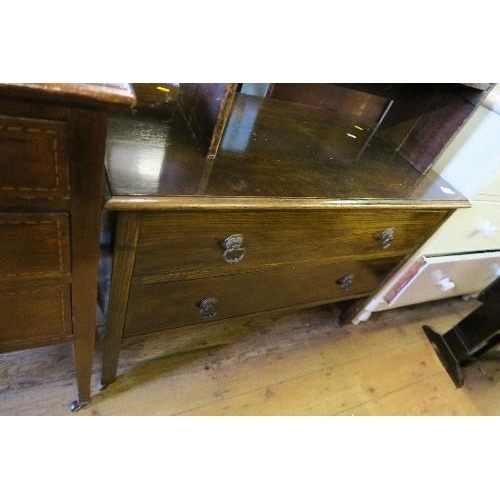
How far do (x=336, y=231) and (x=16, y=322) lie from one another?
728 mm

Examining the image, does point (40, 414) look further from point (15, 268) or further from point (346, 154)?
point (346, 154)

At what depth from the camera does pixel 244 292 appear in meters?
0.93

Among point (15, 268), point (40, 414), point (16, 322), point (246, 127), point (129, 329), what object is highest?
point (246, 127)

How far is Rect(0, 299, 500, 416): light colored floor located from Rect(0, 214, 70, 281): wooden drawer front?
1.93ft

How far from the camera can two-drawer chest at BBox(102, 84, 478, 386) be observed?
623 mm

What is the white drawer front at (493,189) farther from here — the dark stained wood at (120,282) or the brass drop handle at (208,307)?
the dark stained wood at (120,282)

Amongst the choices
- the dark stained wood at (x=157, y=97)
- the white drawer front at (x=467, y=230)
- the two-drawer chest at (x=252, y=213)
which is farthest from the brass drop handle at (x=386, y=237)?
the dark stained wood at (x=157, y=97)

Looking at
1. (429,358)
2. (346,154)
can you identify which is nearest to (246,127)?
(346,154)

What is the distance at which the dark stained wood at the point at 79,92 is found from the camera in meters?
0.35

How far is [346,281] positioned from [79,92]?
0.93 m

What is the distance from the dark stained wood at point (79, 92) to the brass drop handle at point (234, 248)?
0.37 m

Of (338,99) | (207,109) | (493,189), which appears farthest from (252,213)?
(493,189)

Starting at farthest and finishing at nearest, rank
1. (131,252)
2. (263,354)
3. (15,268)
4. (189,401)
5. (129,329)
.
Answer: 1. (263,354)
2. (189,401)
3. (129,329)
4. (131,252)
5. (15,268)
